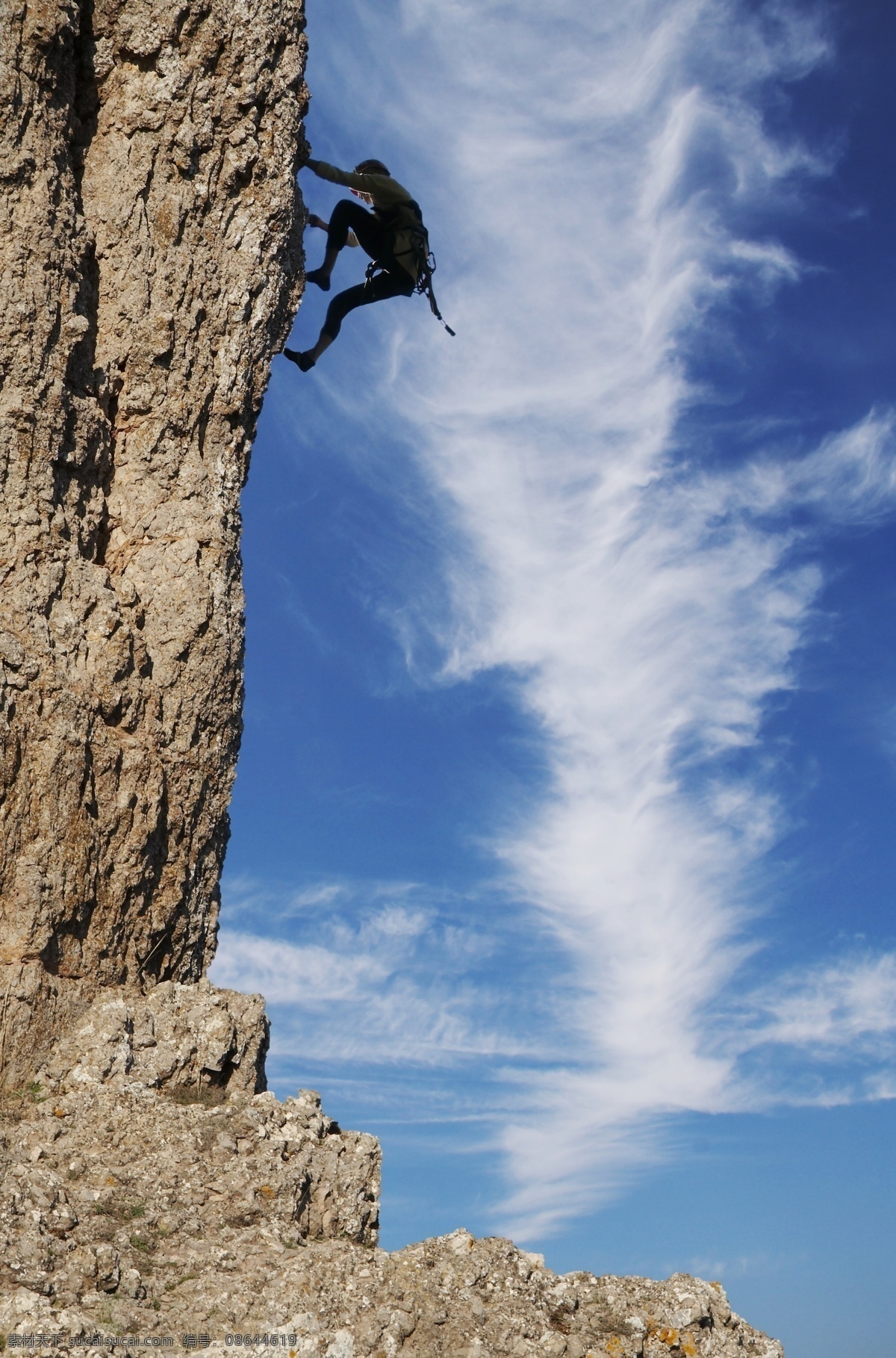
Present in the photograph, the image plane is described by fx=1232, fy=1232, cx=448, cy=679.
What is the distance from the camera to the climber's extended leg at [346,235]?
1563cm

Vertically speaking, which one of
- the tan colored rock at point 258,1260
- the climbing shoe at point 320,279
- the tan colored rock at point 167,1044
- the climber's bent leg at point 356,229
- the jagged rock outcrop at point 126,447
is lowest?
the tan colored rock at point 258,1260

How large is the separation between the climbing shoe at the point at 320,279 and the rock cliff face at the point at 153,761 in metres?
1.09

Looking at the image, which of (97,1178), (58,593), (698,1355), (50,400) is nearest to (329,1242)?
(97,1178)

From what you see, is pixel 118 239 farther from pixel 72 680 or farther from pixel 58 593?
pixel 72 680

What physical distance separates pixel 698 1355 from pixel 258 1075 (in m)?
4.36

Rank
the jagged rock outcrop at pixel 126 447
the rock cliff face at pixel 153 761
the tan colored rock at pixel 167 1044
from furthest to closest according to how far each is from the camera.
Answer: the jagged rock outcrop at pixel 126 447 → the tan colored rock at pixel 167 1044 → the rock cliff face at pixel 153 761

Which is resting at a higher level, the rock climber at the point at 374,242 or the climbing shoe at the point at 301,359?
the rock climber at the point at 374,242

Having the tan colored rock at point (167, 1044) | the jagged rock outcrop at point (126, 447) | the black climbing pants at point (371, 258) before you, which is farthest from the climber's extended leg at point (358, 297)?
the tan colored rock at point (167, 1044)

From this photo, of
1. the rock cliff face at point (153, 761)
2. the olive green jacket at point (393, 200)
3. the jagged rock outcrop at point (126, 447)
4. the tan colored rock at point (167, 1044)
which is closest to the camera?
the rock cliff face at point (153, 761)

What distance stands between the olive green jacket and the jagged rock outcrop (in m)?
1.22

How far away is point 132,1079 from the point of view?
10312 millimetres

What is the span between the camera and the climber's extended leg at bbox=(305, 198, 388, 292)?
15.6m

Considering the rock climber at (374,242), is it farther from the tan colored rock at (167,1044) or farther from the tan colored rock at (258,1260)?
the tan colored rock at (258,1260)

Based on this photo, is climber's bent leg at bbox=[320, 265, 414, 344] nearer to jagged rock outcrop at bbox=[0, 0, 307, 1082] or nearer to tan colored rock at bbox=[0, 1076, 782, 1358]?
jagged rock outcrop at bbox=[0, 0, 307, 1082]
